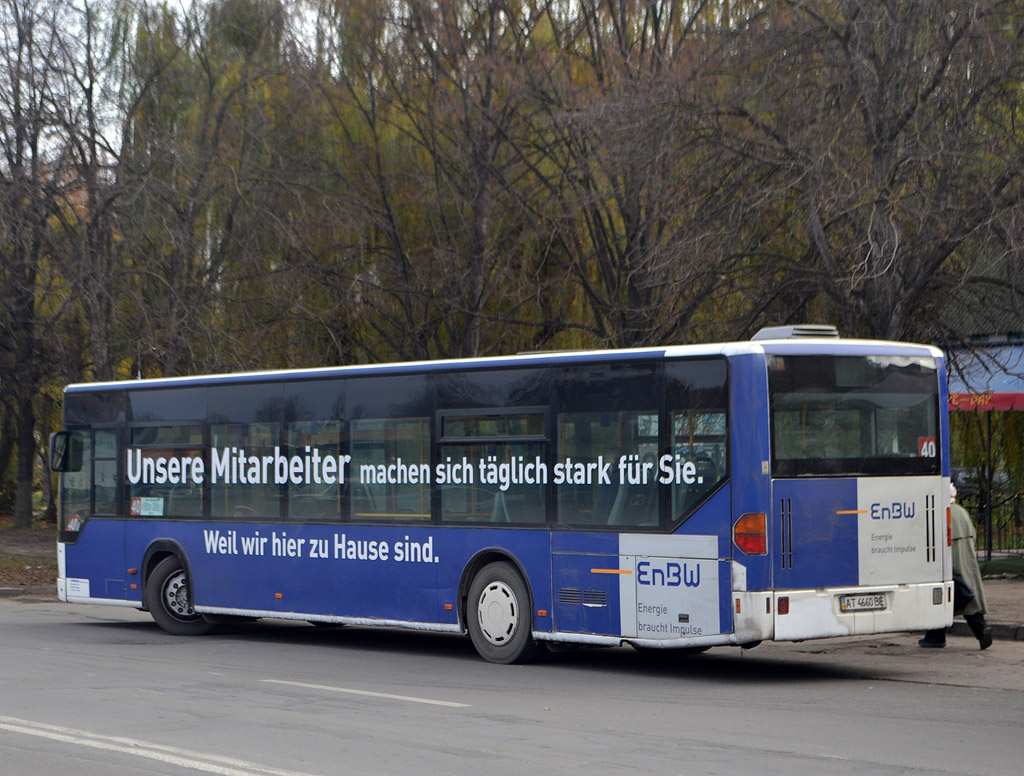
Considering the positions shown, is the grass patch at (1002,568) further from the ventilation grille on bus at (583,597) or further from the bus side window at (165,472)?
the bus side window at (165,472)

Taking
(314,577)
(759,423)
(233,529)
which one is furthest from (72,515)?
(759,423)

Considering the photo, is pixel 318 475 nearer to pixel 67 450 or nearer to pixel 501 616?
pixel 501 616

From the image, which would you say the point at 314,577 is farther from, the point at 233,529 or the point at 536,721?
Answer: the point at 536,721

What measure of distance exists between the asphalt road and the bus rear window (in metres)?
1.79

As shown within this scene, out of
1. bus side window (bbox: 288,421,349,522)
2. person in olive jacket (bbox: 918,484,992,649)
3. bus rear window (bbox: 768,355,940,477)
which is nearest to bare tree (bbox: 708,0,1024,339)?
person in olive jacket (bbox: 918,484,992,649)

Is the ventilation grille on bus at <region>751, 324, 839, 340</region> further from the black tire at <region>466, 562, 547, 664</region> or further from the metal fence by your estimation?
the metal fence

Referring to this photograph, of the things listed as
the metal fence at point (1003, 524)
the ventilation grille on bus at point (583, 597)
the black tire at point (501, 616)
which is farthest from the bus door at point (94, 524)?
the metal fence at point (1003, 524)

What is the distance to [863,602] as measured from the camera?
1153 cm

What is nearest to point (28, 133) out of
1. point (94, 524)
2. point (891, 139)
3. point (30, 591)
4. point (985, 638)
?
point (30, 591)

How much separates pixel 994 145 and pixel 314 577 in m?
8.88

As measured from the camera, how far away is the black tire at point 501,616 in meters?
12.7

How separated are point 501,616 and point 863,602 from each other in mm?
3279

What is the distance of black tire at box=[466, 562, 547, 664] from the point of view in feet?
41.6

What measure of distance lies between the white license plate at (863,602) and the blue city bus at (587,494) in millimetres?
16
